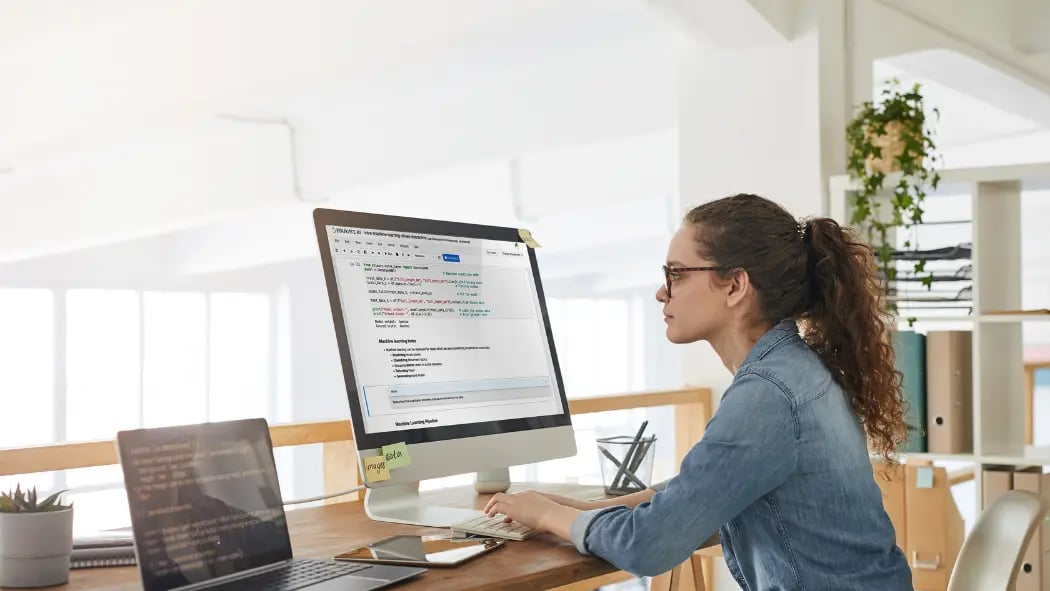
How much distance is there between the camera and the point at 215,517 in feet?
4.37

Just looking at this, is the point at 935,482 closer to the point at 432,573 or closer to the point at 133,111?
the point at 432,573

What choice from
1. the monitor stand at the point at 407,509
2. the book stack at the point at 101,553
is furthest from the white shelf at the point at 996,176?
the book stack at the point at 101,553

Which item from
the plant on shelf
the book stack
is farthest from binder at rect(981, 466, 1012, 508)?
the book stack

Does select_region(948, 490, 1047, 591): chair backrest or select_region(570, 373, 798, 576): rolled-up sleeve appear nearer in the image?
select_region(570, 373, 798, 576): rolled-up sleeve

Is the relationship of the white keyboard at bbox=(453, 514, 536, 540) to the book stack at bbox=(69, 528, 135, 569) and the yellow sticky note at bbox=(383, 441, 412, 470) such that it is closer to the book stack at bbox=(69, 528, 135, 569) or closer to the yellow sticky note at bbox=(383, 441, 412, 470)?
the yellow sticky note at bbox=(383, 441, 412, 470)

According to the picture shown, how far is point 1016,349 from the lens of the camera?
10.8ft

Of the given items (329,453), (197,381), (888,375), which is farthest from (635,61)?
(197,381)

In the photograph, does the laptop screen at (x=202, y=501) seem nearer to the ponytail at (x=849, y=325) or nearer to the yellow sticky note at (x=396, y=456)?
the yellow sticky note at (x=396, y=456)

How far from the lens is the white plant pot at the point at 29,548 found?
1282 millimetres

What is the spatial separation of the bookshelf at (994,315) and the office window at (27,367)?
7.95 metres

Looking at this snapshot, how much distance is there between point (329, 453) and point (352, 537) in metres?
0.76

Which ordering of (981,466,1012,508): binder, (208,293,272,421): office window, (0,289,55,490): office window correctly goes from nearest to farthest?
(981,466,1012,508): binder, (0,289,55,490): office window, (208,293,272,421): office window

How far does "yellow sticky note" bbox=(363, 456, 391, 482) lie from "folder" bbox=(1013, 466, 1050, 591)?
2019 millimetres

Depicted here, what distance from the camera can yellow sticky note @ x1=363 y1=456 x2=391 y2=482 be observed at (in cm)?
161
